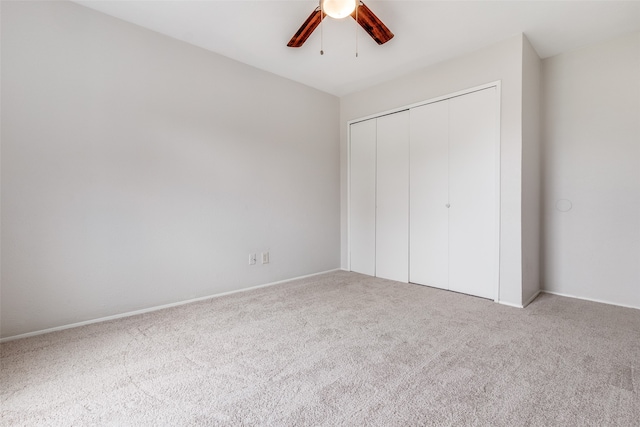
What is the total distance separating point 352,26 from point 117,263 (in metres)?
2.69

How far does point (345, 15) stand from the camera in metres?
1.88

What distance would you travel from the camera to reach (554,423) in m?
1.20

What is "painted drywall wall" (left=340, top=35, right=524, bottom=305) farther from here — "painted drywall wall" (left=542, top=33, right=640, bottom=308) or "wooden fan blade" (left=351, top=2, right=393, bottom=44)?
"wooden fan blade" (left=351, top=2, right=393, bottom=44)

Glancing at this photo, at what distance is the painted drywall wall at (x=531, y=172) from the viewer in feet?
8.52

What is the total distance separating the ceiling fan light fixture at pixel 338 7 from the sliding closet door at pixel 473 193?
1.63m

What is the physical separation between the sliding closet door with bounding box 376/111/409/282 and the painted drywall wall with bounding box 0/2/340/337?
110 cm

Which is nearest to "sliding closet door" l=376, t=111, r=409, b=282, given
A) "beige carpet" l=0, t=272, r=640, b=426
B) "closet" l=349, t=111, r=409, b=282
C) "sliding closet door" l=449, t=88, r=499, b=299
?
"closet" l=349, t=111, r=409, b=282

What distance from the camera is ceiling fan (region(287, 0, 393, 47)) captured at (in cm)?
183

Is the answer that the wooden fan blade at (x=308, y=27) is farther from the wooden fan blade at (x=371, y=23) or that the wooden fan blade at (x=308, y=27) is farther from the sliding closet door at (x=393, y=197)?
the sliding closet door at (x=393, y=197)

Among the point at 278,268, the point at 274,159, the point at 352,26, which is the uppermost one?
the point at 352,26

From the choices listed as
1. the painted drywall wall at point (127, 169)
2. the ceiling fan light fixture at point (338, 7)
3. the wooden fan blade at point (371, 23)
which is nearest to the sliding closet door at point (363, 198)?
the painted drywall wall at point (127, 169)

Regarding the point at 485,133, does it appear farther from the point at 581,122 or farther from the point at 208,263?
the point at 208,263

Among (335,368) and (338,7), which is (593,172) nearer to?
(338,7)

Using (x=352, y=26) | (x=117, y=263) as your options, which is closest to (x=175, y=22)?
(x=352, y=26)
